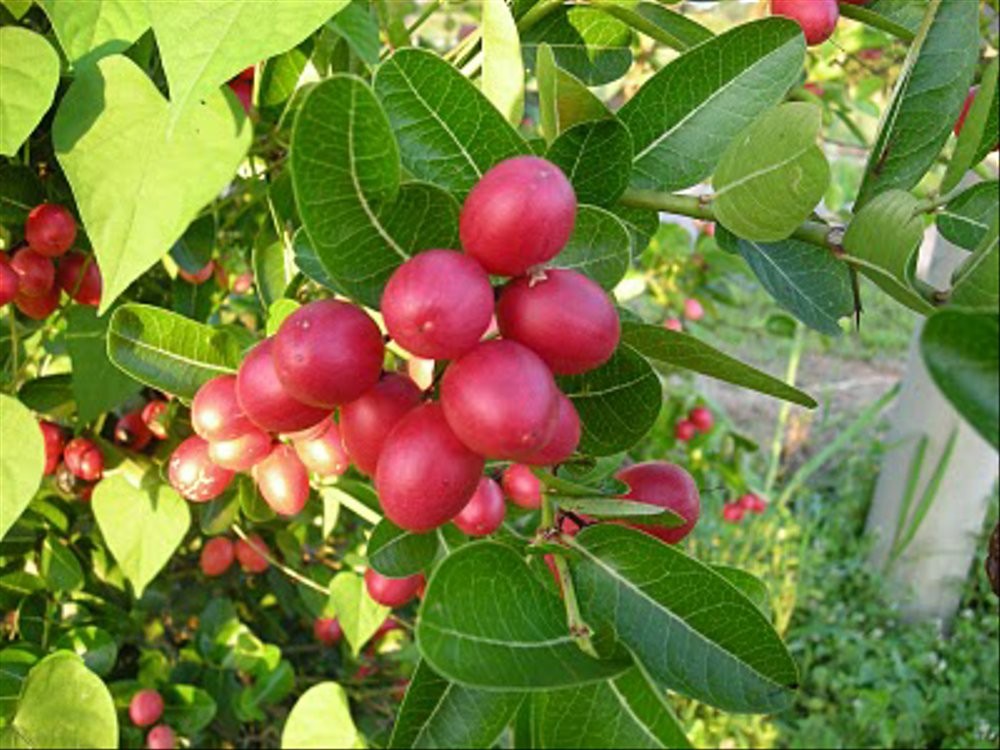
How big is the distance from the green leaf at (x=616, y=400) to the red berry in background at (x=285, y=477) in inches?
8.6

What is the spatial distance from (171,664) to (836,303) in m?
1.07

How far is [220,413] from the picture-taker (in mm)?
611

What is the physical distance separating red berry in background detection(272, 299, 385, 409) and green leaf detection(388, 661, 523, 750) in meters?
0.14

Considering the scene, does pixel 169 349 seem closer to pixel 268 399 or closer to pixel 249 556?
pixel 268 399

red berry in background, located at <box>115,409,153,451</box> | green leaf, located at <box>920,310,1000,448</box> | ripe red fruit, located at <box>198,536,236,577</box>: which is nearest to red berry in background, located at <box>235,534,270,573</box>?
ripe red fruit, located at <box>198,536,236,577</box>

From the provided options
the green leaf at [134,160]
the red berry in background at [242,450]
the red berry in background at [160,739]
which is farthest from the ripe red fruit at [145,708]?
the green leaf at [134,160]

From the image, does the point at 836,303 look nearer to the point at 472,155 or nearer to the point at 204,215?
the point at 472,155

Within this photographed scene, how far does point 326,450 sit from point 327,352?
198 mm

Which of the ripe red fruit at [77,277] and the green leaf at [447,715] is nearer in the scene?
the green leaf at [447,715]

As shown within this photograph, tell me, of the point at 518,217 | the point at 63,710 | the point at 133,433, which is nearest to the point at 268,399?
the point at 518,217

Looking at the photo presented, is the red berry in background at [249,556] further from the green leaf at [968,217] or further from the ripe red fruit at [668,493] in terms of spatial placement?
the green leaf at [968,217]

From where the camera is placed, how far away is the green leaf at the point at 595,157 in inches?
21.1

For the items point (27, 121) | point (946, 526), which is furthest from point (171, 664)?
point (946, 526)

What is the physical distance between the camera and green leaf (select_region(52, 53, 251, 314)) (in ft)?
1.94
